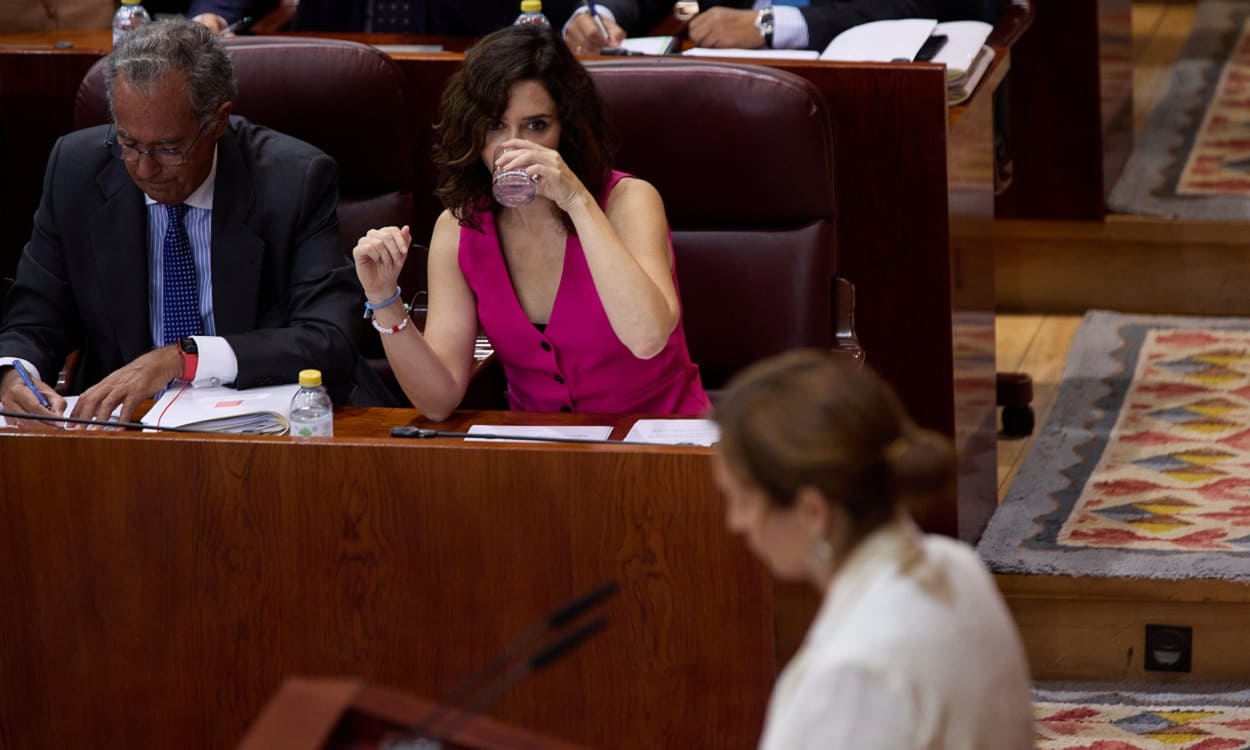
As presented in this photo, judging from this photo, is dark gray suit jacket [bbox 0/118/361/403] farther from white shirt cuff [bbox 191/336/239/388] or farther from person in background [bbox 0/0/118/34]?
person in background [bbox 0/0/118/34]

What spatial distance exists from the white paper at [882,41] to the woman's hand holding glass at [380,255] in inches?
34.7

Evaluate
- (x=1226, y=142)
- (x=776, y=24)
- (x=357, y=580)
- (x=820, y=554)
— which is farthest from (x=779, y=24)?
(x=820, y=554)

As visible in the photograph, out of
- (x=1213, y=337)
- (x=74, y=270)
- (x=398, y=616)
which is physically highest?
(x=74, y=270)

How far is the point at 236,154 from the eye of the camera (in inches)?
99.1

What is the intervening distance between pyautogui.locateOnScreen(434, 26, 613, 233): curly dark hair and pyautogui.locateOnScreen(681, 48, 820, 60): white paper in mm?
424

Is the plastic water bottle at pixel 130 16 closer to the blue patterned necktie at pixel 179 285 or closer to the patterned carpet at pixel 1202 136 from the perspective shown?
the blue patterned necktie at pixel 179 285

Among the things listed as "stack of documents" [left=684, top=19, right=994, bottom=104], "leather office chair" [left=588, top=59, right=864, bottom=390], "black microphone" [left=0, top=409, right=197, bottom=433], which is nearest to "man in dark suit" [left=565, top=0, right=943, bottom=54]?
"stack of documents" [left=684, top=19, right=994, bottom=104]

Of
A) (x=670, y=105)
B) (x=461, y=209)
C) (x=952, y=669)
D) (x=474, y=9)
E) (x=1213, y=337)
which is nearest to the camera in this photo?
(x=952, y=669)

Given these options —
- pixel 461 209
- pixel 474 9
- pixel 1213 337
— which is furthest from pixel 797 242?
pixel 1213 337

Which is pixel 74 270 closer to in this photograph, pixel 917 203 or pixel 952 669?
pixel 917 203

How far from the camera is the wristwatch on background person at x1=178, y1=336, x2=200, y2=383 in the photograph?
2336 millimetres

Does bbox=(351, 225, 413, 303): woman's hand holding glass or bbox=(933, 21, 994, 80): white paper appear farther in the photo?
bbox=(933, 21, 994, 80): white paper

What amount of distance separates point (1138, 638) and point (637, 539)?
108cm

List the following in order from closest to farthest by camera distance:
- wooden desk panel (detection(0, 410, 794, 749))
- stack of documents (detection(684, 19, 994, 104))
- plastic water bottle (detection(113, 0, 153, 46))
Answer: wooden desk panel (detection(0, 410, 794, 749)) → stack of documents (detection(684, 19, 994, 104)) → plastic water bottle (detection(113, 0, 153, 46))
